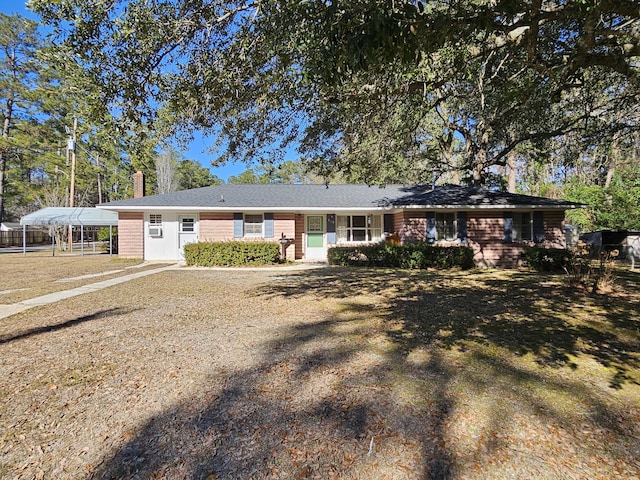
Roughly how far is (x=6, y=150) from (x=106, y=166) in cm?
834

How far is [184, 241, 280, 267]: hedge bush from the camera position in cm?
1352

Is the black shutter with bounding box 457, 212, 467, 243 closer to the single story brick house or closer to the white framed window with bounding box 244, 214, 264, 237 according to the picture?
the single story brick house

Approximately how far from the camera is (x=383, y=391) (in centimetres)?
309

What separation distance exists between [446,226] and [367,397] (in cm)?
1276

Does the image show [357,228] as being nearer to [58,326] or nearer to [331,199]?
[331,199]

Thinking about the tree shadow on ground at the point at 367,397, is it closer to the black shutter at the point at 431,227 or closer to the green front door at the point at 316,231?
the black shutter at the point at 431,227

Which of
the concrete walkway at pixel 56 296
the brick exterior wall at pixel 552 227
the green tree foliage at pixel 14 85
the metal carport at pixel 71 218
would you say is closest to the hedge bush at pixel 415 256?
the brick exterior wall at pixel 552 227

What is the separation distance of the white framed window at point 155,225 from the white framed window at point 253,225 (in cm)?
411

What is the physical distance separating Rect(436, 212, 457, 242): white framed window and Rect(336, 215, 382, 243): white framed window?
3.11 metres

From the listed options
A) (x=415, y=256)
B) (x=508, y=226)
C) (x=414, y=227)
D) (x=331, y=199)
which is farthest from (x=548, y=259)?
(x=331, y=199)

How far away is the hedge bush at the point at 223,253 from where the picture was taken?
13516 millimetres

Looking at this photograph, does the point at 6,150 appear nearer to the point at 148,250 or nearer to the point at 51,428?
the point at 148,250

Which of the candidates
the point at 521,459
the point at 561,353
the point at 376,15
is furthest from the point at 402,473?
the point at 376,15

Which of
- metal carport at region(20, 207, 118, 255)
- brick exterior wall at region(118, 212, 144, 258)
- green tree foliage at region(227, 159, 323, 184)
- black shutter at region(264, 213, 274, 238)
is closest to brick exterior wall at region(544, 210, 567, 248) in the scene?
black shutter at region(264, 213, 274, 238)
